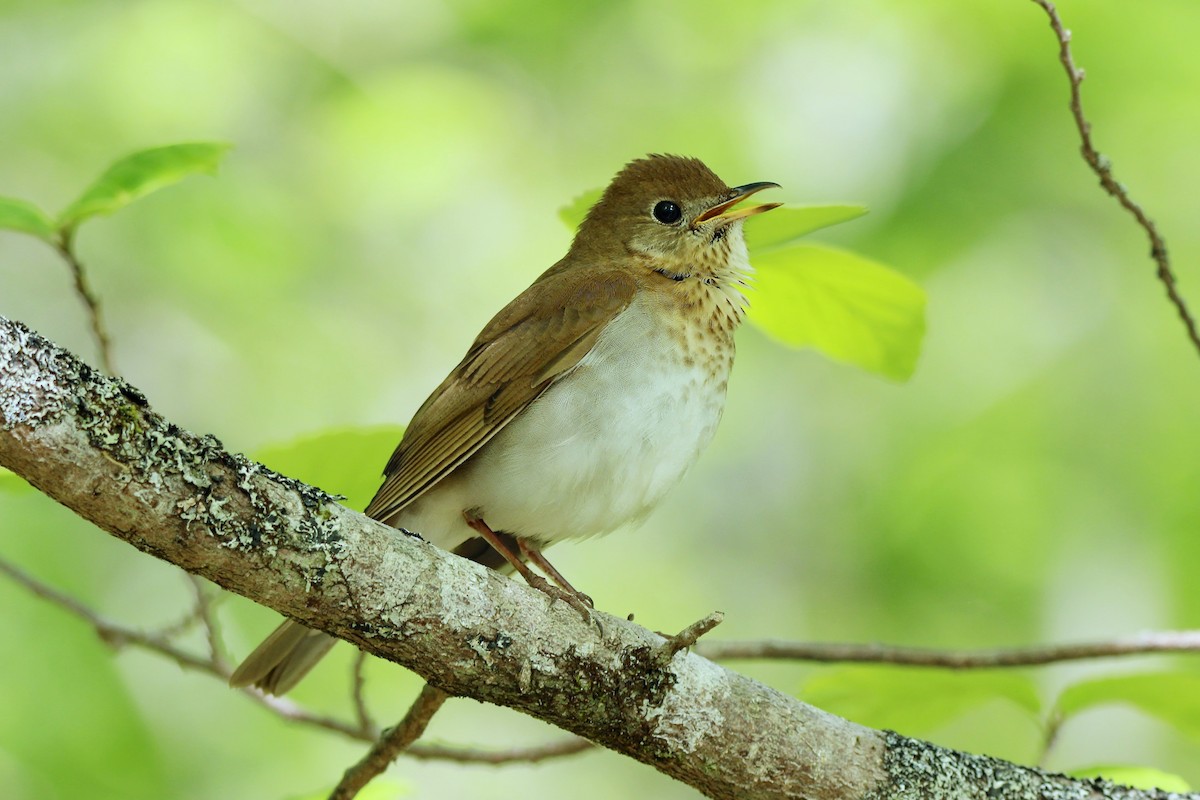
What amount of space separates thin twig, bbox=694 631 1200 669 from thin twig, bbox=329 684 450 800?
0.81m

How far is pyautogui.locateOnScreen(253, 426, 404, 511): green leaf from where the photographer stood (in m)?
2.73

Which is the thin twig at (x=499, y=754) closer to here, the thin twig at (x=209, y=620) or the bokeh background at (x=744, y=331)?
the thin twig at (x=209, y=620)

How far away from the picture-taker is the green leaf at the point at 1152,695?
300 centimetres

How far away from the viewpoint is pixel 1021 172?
22.5 feet

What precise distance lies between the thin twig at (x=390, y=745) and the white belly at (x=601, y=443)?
0.78m

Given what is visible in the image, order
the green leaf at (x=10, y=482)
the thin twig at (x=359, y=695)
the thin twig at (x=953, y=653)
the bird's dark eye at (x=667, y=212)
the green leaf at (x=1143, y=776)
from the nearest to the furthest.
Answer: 1. the green leaf at (x=10, y=482)
2. the green leaf at (x=1143, y=776)
3. the thin twig at (x=359, y=695)
4. the thin twig at (x=953, y=653)
5. the bird's dark eye at (x=667, y=212)

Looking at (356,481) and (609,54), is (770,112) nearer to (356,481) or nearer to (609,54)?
(609,54)

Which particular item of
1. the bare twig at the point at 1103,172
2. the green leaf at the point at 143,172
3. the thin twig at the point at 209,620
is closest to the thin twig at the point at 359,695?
the thin twig at the point at 209,620

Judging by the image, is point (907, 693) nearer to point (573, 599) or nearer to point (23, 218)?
point (573, 599)

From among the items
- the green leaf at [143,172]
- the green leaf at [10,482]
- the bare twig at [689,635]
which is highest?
the green leaf at [143,172]

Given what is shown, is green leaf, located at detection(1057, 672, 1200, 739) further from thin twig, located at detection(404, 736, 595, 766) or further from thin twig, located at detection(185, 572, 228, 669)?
thin twig, located at detection(185, 572, 228, 669)

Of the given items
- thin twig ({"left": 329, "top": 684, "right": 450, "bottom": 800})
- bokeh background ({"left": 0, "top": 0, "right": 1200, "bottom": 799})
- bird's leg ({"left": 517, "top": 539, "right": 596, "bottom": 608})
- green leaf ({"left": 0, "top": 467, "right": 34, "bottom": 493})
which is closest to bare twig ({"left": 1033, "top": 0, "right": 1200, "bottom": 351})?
bird's leg ({"left": 517, "top": 539, "right": 596, "bottom": 608})

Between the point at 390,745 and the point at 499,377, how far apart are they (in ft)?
3.77

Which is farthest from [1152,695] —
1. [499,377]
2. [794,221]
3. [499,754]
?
[499,377]
